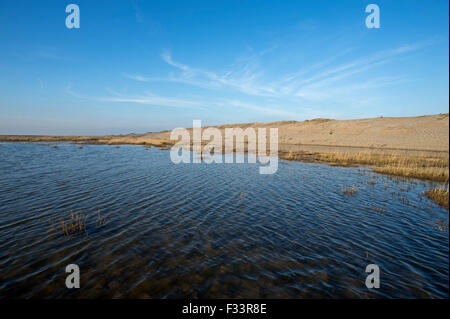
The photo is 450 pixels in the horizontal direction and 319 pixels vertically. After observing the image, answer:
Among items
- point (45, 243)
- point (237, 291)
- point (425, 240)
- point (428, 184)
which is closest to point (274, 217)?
point (237, 291)

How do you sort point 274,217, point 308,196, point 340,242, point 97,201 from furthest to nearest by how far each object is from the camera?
point 308,196
point 97,201
point 274,217
point 340,242

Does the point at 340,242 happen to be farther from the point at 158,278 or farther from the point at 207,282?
the point at 158,278

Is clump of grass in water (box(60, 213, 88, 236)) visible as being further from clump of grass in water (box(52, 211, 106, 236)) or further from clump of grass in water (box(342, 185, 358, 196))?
clump of grass in water (box(342, 185, 358, 196))

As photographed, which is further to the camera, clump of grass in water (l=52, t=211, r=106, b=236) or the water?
clump of grass in water (l=52, t=211, r=106, b=236)

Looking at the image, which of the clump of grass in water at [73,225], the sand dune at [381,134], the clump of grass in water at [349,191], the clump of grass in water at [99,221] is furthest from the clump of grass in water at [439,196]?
the sand dune at [381,134]

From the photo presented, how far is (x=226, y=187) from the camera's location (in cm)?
1412

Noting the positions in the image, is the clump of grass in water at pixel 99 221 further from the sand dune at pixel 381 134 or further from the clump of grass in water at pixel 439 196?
the sand dune at pixel 381 134

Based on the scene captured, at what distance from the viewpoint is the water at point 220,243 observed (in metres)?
4.89

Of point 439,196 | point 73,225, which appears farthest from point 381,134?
point 73,225

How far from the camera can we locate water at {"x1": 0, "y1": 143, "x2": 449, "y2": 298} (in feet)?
16.1

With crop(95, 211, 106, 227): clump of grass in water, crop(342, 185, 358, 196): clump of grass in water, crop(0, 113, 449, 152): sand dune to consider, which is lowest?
crop(95, 211, 106, 227): clump of grass in water

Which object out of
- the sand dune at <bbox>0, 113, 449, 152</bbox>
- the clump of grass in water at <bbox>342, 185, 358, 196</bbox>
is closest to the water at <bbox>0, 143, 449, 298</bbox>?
the clump of grass in water at <bbox>342, 185, 358, 196</bbox>

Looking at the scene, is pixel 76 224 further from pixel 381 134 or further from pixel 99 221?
pixel 381 134
